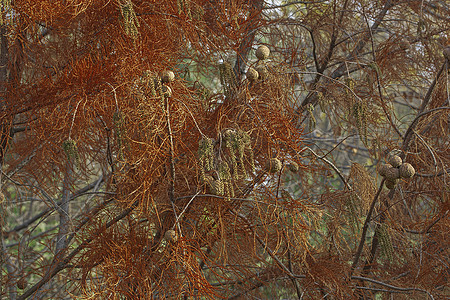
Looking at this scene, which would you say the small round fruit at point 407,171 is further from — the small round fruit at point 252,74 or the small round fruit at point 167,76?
the small round fruit at point 167,76

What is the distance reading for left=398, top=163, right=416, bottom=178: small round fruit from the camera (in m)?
1.32

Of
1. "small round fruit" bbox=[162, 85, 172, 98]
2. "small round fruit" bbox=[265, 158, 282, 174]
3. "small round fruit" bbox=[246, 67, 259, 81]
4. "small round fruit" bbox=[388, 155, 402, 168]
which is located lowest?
"small round fruit" bbox=[388, 155, 402, 168]

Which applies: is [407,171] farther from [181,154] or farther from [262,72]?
[181,154]

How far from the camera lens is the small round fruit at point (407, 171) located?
4.33 feet

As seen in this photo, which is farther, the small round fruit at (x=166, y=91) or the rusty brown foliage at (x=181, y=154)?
the rusty brown foliage at (x=181, y=154)

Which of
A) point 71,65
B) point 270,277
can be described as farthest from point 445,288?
point 71,65

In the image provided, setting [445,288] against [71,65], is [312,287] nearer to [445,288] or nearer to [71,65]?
[445,288]

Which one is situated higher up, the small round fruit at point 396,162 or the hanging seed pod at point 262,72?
the hanging seed pod at point 262,72

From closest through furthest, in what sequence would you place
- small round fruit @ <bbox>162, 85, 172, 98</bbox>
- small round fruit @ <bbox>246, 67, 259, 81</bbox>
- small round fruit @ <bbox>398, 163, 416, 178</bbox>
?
small round fruit @ <bbox>398, 163, 416, 178</bbox>
small round fruit @ <bbox>162, 85, 172, 98</bbox>
small round fruit @ <bbox>246, 67, 259, 81</bbox>

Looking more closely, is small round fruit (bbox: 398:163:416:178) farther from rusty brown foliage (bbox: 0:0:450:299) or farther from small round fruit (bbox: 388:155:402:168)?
rusty brown foliage (bbox: 0:0:450:299)

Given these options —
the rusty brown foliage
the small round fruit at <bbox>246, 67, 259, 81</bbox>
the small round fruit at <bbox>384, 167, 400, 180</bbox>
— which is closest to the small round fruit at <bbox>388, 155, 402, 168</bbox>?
the small round fruit at <bbox>384, 167, 400, 180</bbox>

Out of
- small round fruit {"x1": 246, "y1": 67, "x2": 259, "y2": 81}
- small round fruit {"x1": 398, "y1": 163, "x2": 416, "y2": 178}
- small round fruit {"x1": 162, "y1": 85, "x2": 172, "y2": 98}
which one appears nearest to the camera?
small round fruit {"x1": 398, "y1": 163, "x2": 416, "y2": 178}

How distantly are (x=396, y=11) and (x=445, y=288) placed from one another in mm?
1452

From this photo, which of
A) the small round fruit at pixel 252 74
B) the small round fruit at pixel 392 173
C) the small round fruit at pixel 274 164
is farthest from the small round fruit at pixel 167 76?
the small round fruit at pixel 392 173
